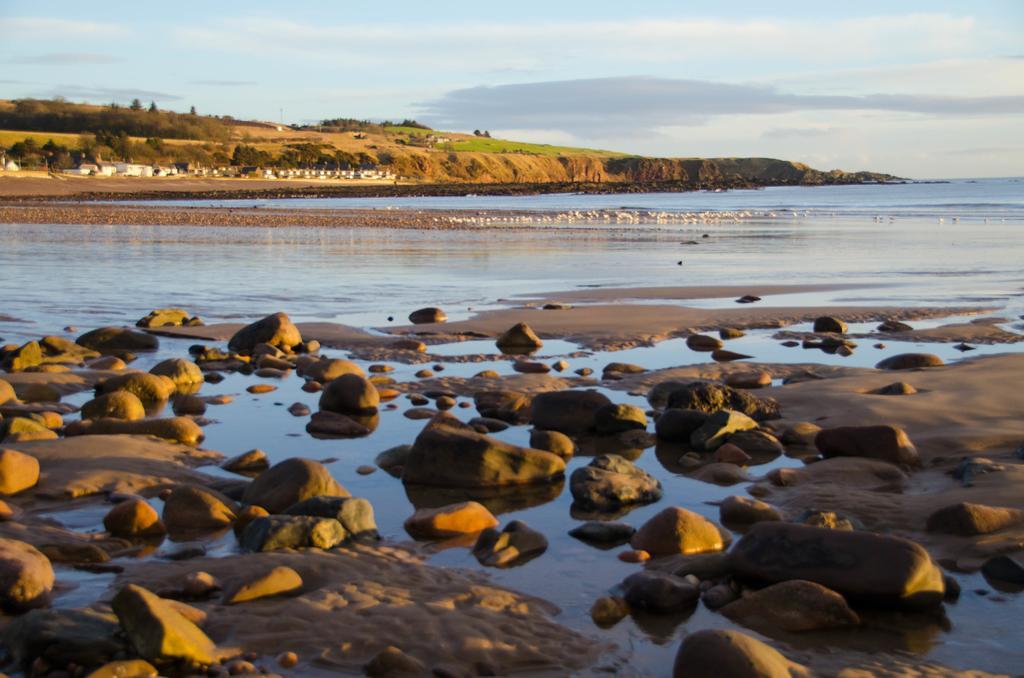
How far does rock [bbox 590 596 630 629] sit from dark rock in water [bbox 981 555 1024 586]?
1.75m

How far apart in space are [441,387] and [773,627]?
5.45 metres

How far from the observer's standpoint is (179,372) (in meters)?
9.36

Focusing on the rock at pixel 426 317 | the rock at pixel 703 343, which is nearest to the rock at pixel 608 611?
the rock at pixel 703 343

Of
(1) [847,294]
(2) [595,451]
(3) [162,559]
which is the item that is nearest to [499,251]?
(1) [847,294]

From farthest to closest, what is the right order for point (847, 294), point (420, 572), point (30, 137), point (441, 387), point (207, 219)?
point (30, 137) < point (207, 219) < point (847, 294) < point (441, 387) < point (420, 572)

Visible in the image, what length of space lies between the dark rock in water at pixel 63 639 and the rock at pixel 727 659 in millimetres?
2095

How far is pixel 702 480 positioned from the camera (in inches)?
260

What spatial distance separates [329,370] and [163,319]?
4529 mm

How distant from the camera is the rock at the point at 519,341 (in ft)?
38.3

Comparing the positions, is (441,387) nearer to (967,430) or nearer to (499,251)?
(967,430)

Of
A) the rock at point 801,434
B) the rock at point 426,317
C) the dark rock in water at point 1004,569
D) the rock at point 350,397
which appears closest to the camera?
the dark rock in water at point 1004,569

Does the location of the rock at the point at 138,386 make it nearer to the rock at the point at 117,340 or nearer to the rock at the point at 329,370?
the rock at the point at 329,370

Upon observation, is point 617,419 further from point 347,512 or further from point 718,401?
point 347,512

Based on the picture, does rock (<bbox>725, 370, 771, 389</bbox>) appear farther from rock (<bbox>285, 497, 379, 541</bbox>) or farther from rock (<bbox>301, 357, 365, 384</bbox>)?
rock (<bbox>285, 497, 379, 541</bbox>)
